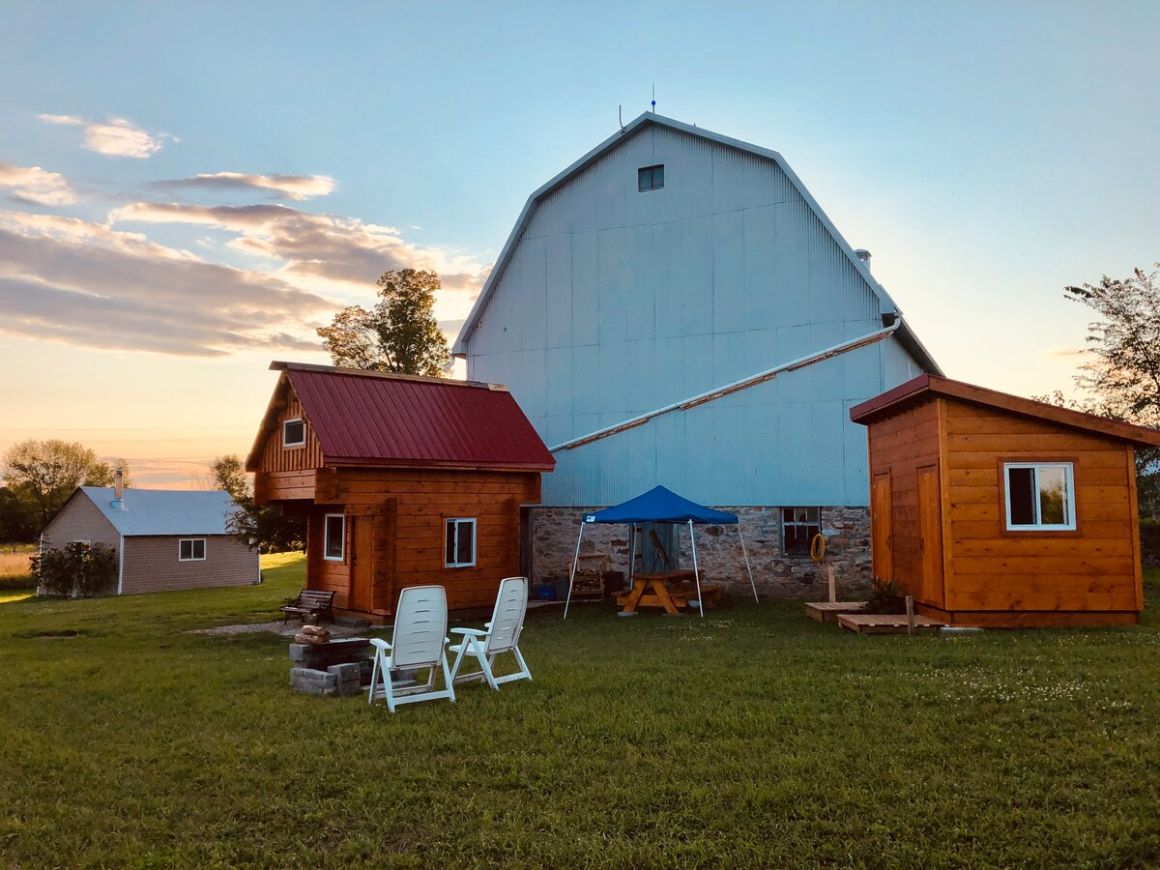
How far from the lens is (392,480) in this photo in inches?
618

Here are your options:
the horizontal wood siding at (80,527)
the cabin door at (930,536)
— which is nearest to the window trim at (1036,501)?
the cabin door at (930,536)

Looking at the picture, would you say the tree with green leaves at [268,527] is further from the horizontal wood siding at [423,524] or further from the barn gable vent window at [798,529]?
the barn gable vent window at [798,529]

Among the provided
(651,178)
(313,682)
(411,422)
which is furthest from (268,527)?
(313,682)

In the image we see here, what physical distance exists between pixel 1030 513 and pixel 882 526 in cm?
288

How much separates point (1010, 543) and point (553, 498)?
1089 cm

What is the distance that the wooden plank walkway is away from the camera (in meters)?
11.8

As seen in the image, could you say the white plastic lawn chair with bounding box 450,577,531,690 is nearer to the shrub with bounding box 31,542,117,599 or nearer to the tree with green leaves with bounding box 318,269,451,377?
the tree with green leaves with bounding box 318,269,451,377

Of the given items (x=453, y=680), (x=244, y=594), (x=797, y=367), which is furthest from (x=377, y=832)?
(x=244, y=594)

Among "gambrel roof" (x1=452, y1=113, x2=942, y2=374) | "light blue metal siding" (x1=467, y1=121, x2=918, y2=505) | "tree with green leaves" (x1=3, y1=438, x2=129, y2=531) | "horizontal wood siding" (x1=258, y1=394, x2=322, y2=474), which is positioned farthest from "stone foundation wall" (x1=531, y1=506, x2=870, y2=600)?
"tree with green leaves" (x1=3, y1=438, x2=129, y2=531)

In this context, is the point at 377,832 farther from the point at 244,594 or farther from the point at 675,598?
the point at 244,594

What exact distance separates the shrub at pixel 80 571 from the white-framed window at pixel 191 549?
2196mm

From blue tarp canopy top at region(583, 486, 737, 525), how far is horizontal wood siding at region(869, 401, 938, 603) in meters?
3.11

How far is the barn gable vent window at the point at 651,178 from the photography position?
20297 mm

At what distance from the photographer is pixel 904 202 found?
1814 cm
